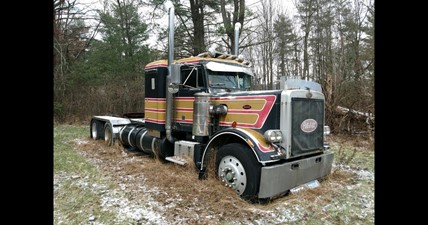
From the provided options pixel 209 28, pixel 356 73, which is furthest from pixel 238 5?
pixel 356 73

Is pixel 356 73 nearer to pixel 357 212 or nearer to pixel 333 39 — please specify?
pixel 333 39

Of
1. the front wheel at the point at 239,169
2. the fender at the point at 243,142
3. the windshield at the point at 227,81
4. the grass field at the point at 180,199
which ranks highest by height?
the windshield at the point at 227,81

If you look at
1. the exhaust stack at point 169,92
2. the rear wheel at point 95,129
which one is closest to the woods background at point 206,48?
the rear wheel at point 95,129

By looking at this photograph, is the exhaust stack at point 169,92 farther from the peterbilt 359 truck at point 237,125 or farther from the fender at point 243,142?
the fender at point 243,142

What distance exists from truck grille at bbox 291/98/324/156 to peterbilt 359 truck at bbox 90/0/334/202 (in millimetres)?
14

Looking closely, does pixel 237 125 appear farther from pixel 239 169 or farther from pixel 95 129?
pixel 95 129

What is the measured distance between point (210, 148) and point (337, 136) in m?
6.85

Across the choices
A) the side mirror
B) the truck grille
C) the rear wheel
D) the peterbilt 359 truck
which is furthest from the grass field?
the rear wheel

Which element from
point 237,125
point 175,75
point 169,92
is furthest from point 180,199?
point 169,92

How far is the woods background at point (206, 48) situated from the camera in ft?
38.2

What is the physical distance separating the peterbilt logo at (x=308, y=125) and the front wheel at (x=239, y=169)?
924 mm

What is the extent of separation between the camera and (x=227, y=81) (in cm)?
566

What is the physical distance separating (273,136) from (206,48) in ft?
35.8

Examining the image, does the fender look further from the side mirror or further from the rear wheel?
the rear wheel
